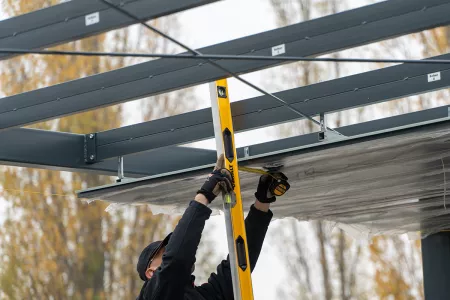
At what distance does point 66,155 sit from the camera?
5.26 m

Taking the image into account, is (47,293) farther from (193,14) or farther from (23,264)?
(193,14)

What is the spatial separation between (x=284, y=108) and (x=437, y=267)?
288 cm

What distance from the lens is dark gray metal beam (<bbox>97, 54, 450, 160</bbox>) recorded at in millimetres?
4473

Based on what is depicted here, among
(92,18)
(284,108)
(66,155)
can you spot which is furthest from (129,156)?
(92,18)

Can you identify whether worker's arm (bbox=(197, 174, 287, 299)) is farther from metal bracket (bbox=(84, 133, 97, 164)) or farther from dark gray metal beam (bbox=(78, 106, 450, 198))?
metal bracket (bbox=(84, 133, 97, 164))

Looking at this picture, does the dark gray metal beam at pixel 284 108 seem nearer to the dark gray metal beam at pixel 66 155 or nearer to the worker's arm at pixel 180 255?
the dark gray metal beam at pixel 66 155

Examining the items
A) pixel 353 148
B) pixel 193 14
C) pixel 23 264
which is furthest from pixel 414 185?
pixel 193 14

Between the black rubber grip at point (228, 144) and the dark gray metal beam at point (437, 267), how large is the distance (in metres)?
3.54

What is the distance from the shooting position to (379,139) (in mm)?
3887

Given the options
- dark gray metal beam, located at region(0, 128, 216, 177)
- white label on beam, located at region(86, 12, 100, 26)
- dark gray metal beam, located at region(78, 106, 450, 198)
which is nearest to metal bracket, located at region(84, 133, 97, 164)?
dark gray metal beam, located at region(0, 128, 216, 177)

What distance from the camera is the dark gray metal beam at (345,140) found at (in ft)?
12.4

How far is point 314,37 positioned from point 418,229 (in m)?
3.69

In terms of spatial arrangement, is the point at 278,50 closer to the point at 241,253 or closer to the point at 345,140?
the point at 345,140

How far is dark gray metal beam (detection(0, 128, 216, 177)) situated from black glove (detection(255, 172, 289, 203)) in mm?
1222
